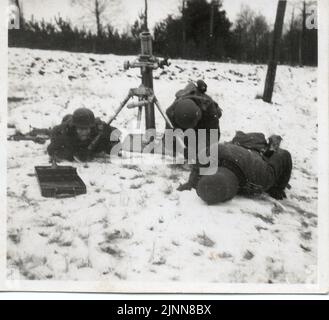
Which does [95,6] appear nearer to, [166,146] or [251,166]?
[166,146]

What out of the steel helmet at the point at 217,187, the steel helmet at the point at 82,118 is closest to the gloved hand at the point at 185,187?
the steel helmet at the point at 217,187

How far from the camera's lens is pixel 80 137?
3.62 meters

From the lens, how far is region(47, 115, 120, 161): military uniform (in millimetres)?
3543

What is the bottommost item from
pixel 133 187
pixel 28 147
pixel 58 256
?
pixel 58 256

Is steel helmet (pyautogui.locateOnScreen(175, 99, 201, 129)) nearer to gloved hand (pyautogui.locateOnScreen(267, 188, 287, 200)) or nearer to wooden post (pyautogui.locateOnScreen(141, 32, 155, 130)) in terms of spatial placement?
wooden post (pyautogui.locateOnScreen(141, 32, 155, 130))

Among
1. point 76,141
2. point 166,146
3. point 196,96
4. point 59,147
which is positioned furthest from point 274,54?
point 59,147

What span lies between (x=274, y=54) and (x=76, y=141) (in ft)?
5.40

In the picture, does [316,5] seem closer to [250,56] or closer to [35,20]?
[250,56]

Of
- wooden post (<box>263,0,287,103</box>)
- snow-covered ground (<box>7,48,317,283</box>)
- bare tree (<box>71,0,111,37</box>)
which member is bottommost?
snow-covered ground (<box>7,48,317,283</box>)

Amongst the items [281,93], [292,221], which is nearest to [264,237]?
[292,221]

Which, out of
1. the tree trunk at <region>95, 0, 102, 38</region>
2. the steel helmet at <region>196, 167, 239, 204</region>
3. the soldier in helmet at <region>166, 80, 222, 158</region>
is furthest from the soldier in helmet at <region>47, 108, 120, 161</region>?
the steel helmet at <region>196, 167, 239, 204</region>

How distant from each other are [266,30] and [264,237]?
5.13 ft

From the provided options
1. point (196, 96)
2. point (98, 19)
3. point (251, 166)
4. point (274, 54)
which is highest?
point (98, 19)

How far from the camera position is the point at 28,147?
136 inches
